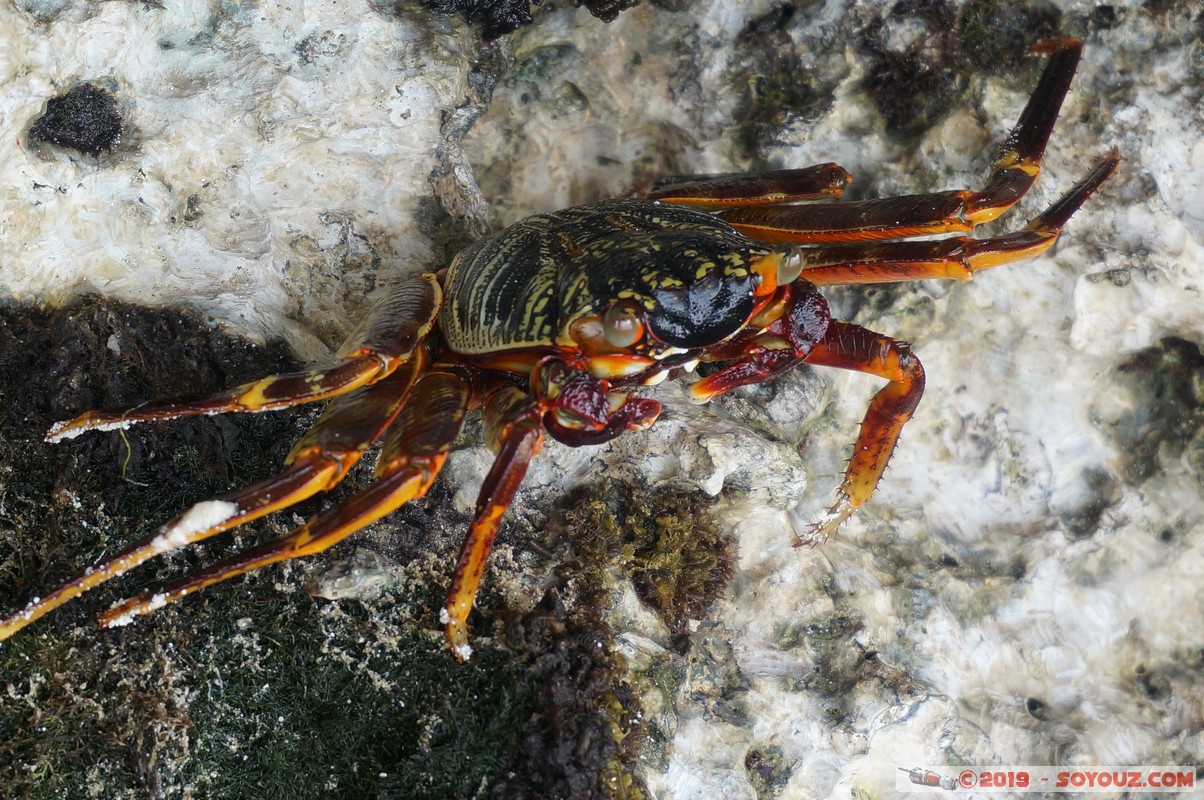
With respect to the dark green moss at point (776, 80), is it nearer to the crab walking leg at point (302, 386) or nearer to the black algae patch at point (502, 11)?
the black algae patch at point (502, 11)

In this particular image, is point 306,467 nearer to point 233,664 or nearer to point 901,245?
point 233,664

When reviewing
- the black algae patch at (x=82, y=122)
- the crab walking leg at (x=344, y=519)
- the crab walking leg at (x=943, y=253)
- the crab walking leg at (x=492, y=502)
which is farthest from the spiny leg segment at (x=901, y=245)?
the black algae patch at (x=82, y=122)

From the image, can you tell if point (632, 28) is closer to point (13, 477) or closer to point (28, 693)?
point (13, 477)

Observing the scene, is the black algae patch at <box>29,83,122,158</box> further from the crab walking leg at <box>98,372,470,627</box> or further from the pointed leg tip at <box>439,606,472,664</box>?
the pointed leg tip at <box>439,606,472,664</box>

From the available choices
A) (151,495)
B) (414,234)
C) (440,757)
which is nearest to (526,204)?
Answer: (414,234)

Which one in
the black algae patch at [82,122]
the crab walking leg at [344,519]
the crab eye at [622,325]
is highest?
the black algae patch at [82,122]

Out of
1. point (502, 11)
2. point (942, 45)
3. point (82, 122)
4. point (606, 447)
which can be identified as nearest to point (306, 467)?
point (606, 447)
